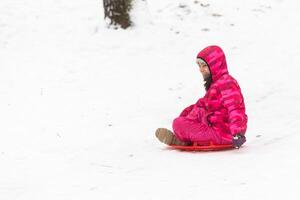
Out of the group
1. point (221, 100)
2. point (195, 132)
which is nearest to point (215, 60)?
point (221, 100)

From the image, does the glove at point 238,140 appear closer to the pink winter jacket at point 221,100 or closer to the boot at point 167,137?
the pink winter jacket at point 221,100

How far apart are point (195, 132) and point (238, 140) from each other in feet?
2.16

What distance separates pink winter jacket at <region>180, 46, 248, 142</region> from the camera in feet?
18.1

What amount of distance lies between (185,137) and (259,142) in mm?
818

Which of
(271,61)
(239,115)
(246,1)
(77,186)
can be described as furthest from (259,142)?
(246,1)

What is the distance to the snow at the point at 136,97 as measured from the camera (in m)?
4.54

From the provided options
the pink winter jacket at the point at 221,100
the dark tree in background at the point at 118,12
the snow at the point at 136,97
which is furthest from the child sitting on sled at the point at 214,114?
the dark tree in background at the point at 118,12

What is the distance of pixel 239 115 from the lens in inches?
216

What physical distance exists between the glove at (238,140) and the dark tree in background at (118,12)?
519cm

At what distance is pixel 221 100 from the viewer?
18.9 feet

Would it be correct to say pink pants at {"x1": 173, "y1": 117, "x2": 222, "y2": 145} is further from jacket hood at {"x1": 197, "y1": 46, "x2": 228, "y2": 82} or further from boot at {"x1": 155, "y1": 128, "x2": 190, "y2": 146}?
jacket hood at {"x1": 197, "y1": 46, "x2": 228, "y2": 82}

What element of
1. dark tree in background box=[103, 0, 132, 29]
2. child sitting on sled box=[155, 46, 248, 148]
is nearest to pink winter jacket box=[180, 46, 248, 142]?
child sitting on sled box=[155, 46, 248, 148]

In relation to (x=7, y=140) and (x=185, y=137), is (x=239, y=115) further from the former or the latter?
(x=7, y=140)

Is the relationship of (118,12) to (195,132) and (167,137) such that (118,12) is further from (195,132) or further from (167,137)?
(195,132)
